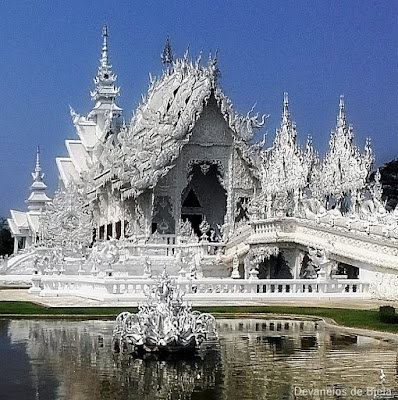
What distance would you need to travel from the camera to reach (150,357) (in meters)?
10.1

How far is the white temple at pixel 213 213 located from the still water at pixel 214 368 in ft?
21.7

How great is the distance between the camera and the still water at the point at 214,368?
787cm

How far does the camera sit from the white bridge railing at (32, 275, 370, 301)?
1850 cm

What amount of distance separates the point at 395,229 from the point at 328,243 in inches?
113

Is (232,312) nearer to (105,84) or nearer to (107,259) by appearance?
(107,259)

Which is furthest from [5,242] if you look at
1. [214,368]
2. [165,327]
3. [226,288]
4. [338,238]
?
[214,368]

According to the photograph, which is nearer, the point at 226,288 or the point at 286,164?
the point at 226,288

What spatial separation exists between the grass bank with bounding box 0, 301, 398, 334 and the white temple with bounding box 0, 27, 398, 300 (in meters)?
2.14

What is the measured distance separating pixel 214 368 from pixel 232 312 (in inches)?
255

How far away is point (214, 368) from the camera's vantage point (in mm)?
9297

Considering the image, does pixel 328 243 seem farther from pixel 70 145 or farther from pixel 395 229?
pixel 70 145

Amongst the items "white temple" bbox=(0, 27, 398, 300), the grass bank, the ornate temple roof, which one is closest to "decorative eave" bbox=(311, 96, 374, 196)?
"white temple" bbox=(0, 27, 398, 300)

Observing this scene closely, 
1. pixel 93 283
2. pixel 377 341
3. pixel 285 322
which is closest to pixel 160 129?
pixel 93 283

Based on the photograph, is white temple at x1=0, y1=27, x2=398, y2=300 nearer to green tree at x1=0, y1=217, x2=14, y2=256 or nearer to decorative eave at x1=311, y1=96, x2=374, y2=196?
decorative eave at x1=311, y1=96, x2=374, y2=196
